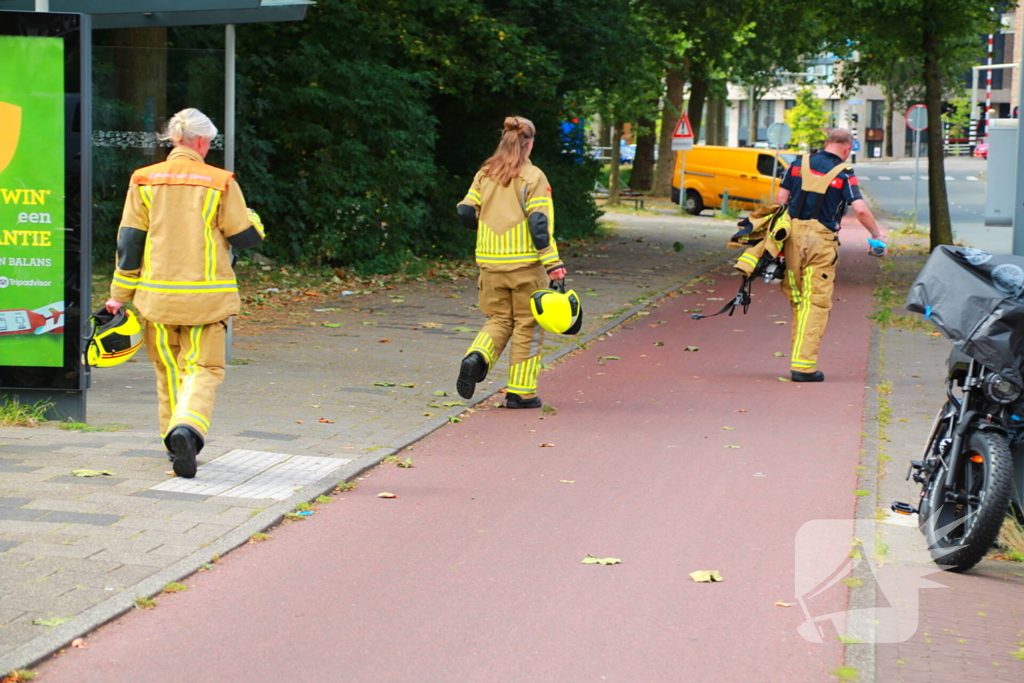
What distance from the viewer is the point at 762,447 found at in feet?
25.0

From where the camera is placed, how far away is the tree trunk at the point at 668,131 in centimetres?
3950

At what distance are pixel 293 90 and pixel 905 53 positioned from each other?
9699mm

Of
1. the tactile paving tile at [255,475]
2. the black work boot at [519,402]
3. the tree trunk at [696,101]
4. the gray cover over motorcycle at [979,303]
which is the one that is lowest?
the tactile paving tile at [255,475]

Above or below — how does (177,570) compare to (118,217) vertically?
below

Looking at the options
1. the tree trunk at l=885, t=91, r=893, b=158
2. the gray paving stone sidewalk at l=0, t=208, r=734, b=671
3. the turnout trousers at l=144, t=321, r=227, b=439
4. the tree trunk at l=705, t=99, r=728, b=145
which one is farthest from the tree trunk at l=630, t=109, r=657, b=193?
the tree trunk at l=885, t=91, r=893, b=158

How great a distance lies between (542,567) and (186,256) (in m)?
2.38

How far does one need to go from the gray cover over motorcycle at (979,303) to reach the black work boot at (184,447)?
3.40 metres

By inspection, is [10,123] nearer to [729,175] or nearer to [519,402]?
[519,402]

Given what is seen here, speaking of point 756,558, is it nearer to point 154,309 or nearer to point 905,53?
point 154,309

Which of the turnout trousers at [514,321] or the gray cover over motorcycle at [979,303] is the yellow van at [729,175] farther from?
the gray cover over motorcycle at [979,303]

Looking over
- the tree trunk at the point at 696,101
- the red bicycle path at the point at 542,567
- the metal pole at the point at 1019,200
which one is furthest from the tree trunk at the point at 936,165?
the tree trunk at the point at 696,101

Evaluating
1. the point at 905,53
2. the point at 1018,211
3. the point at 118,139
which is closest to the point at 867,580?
the point at 1018,211

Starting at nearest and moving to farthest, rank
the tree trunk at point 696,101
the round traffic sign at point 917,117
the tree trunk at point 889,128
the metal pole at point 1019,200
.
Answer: the metal pole at point 1019,200 → the round traffic sign at point 917,117 → the tree trunk at point 696,101 → the tree trunk at point 889,128

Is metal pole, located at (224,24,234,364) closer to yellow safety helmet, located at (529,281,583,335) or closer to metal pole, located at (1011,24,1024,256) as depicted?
yellow safety helmet, located at (529,281,583,335)
